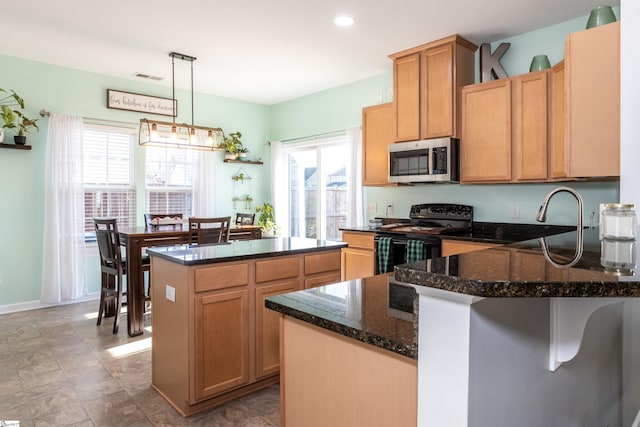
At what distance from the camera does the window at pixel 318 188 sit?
534cm

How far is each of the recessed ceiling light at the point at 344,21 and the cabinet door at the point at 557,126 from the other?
64.0 inches

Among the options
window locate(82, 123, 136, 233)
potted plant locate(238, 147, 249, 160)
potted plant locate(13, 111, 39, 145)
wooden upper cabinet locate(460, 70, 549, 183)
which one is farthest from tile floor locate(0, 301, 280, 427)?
potted plant locate(238, 147, 249, 160)

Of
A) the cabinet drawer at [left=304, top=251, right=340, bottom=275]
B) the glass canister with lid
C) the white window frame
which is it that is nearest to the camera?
the glass canister with lid

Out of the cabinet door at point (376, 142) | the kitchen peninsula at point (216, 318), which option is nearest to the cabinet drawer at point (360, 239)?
the cabinet door at point (376, 142)

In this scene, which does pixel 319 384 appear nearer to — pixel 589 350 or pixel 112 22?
pixel 589 350

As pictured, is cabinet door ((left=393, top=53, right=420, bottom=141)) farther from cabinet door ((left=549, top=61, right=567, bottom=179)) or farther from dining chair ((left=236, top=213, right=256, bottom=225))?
dining chair ((left=236, top=213, right=256, bottom=225))

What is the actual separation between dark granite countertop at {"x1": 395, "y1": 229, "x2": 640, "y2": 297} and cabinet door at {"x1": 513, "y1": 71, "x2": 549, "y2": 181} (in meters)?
2.32

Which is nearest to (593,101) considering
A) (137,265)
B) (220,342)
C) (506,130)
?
(506,130)

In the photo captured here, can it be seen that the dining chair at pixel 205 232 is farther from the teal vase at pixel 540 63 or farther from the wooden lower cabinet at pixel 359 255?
the teal vase at pixel 540 63

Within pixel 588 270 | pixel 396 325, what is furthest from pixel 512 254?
pixel 396 325

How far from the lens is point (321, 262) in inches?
111

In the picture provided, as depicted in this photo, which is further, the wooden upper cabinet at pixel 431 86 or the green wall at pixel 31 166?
the green wall at pixel 31 166

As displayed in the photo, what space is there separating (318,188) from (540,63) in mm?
3138

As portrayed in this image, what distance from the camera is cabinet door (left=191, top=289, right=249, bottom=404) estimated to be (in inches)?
88.9
